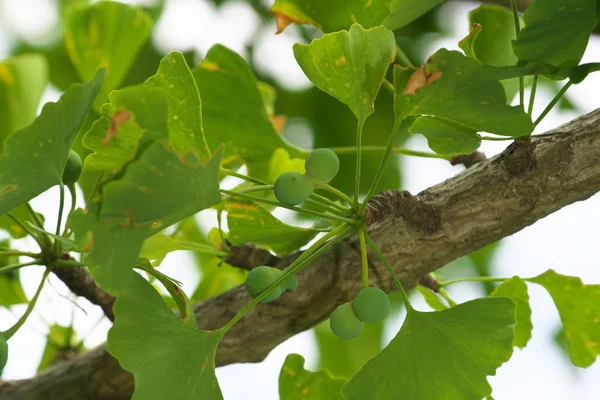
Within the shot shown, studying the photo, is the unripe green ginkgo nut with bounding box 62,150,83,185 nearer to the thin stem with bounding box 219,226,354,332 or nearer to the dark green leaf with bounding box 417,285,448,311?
the thin stem with bounding box 219,226,354,332

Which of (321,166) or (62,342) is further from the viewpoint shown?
(62,342)

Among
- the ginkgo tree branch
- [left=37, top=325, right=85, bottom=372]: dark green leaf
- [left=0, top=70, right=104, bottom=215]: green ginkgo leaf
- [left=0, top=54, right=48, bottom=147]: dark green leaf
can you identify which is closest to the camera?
[left=0, top=70, right=104, bottom=215]: green ginkgo leaf

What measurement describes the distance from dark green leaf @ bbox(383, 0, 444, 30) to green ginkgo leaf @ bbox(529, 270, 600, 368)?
10.9 inches

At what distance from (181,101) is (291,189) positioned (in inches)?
3.5

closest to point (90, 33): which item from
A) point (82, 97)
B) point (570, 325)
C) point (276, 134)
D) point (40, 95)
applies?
point (40, 95)

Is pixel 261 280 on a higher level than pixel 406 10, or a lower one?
lower

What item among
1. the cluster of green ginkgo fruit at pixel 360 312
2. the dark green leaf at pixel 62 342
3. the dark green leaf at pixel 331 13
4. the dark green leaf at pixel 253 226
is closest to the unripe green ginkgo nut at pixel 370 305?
the cluster of green ginkgo fruit at pixel 360 312

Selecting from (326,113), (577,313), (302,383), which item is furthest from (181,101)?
(326,113)

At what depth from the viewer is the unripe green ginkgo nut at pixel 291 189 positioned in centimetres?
44

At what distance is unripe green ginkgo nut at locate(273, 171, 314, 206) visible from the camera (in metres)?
0.44

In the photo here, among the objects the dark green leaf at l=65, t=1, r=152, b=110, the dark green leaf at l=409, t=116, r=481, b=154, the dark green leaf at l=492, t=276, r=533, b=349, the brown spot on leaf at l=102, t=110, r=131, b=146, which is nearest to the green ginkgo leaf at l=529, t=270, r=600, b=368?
the dark green leaf at l=492, t=276, r=533, b=349

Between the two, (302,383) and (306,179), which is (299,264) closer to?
(306,179)

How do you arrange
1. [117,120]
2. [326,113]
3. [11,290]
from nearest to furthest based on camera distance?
[117,120] → [11,290] → [326,113]

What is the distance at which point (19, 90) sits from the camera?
0.73 metres
